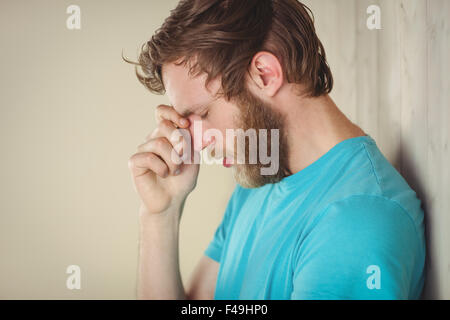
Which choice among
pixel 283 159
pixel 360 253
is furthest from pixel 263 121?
pixel 360 253

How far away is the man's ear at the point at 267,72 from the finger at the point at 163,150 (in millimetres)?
253

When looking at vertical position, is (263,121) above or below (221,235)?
above

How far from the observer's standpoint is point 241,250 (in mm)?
862

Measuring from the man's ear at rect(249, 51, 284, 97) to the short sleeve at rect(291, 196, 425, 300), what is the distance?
0.84 feet

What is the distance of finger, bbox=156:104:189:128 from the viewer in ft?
2.65

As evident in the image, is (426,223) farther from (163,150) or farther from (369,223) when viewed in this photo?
(163,150)

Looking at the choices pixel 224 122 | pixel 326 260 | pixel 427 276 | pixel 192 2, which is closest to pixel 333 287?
pixel 326 260

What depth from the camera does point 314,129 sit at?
75 centimetres

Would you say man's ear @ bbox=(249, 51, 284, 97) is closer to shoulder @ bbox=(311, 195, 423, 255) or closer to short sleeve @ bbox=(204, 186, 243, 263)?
shoulder @ bbox=(311, 195, 423, 255)

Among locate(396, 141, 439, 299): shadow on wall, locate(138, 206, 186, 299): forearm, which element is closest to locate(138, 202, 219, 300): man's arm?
locate(138, 206, 186, 299): forearm

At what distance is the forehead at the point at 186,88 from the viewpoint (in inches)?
29.9

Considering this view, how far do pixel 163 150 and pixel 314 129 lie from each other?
334 millimetres

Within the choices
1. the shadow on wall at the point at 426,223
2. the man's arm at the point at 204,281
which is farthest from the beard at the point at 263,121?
the man's arm at the point at 204,281

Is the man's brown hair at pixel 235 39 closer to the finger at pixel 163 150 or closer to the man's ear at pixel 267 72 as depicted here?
the man's ear at pixel 267 72
